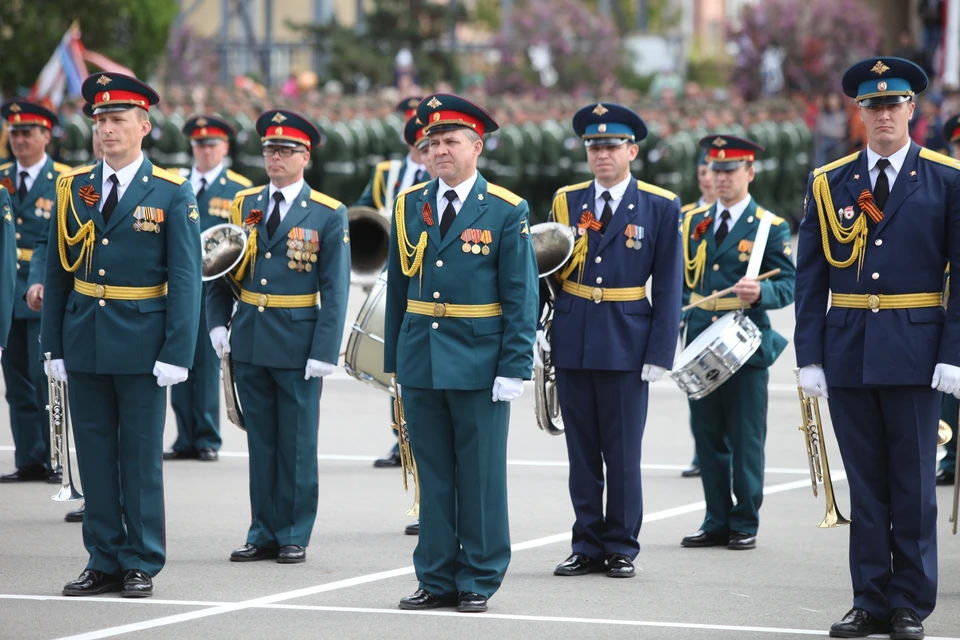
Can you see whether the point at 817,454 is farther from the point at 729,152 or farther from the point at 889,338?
the point at 729,152

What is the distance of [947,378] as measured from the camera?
6609 mm

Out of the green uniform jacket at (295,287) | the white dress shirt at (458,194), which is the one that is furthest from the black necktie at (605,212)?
the green uniform jacket at (295,287)

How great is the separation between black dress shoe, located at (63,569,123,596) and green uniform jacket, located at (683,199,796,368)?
349 cm

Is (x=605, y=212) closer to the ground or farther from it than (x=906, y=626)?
farther from it

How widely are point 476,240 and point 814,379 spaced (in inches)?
62.7

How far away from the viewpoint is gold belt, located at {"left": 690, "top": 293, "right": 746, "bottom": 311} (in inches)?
351

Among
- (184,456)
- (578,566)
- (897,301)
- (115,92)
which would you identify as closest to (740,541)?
(578,566)

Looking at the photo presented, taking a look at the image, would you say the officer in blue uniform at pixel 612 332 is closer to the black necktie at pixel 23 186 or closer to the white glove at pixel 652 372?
the white glove at pixel 652 372

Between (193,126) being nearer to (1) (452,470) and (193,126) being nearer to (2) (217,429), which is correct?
(2) (217,429)

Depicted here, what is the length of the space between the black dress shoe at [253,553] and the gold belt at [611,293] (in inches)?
80.3

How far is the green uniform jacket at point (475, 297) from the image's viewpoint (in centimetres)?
719

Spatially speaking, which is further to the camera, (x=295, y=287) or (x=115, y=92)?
(x=295, y=287)

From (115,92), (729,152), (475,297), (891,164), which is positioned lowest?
(475,297)

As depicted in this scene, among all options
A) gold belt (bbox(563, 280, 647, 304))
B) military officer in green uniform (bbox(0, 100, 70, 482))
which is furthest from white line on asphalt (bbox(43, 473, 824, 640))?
military officer in green uniform (bbox(0, 100, 70, 482))
